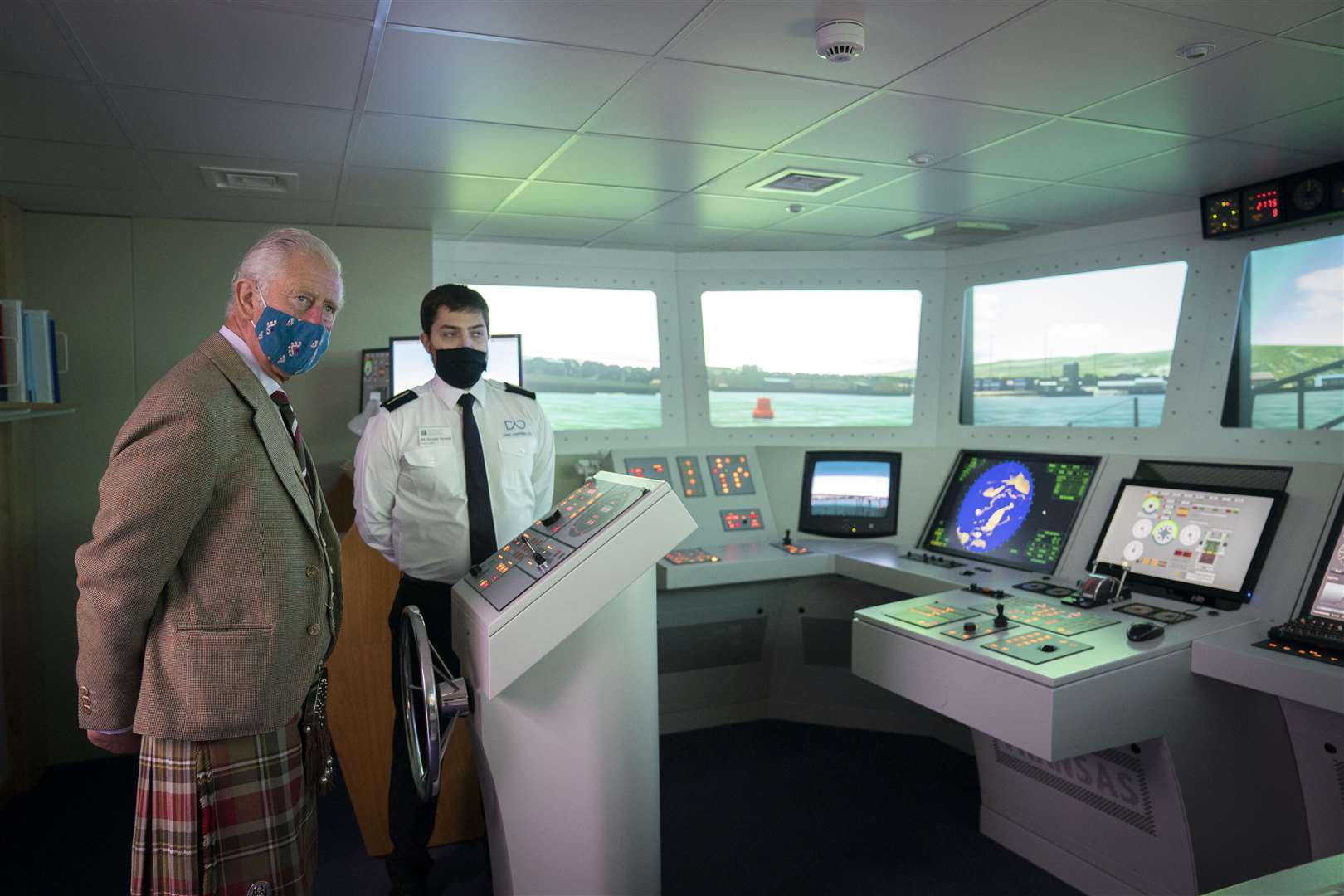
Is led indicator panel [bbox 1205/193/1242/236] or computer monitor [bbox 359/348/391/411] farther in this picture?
computer monitor [bbox 359/348/391/411]

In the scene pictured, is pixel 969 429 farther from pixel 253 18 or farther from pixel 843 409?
pixel 253 18

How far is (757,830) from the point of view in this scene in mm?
2980

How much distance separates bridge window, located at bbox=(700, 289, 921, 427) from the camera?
4270 mm

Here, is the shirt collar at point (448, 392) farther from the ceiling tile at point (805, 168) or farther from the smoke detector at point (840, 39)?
the smoke detector at point (840, 39)

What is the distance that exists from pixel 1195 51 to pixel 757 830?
2525 mm

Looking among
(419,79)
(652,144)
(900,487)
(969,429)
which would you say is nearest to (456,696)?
(419,79)

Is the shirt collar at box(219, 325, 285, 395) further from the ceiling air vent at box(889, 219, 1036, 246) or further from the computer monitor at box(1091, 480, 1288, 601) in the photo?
the ceiling air vent at box(889, 219, 1036, 246)

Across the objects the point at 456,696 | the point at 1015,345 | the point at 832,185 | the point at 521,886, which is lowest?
the point at 521,886

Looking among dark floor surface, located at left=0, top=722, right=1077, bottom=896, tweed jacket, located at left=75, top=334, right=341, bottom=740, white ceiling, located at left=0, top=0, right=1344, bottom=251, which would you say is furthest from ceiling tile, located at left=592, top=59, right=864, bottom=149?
dark floor surface, located at left=0, top=722, right=1077, bottom=896

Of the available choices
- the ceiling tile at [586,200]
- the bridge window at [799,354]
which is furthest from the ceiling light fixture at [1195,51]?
the bridge window at [799,354]

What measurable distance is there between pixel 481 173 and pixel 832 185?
116 centimetres

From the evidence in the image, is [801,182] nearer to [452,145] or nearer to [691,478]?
[452,145]

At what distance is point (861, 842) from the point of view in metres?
2.89

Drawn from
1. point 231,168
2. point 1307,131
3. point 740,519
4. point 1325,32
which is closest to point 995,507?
point 740,519
